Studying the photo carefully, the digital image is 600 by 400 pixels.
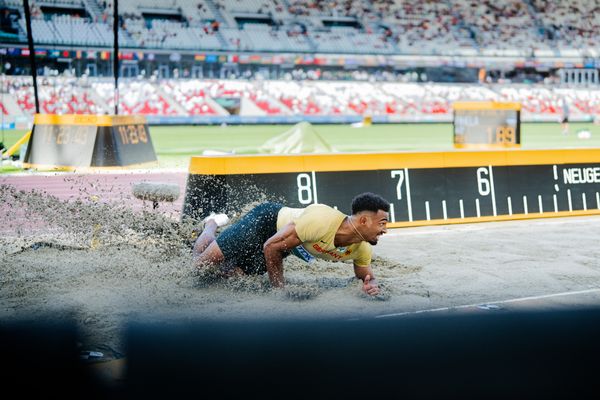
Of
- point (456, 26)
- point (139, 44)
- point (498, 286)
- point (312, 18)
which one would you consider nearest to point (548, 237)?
point (498, 286)

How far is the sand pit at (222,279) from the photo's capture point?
21.3 ft

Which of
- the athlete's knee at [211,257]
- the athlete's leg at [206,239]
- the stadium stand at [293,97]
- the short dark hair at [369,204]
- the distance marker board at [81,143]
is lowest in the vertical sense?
the athlete's knee at [211,257]

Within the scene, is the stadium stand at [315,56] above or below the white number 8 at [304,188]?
above

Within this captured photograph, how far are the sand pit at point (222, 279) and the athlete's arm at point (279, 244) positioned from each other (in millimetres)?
293

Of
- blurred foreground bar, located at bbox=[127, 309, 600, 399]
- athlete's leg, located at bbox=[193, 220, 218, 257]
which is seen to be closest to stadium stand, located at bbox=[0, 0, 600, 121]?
athlete's leg, located at bbox=[193, 220, 218, 257]

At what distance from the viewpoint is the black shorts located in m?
7.20

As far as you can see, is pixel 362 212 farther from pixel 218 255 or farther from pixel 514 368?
pixel 514 368

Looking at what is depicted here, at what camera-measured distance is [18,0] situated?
1903 inches

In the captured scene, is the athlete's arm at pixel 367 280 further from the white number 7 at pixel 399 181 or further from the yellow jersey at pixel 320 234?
the white number 7 at pixel 399 181

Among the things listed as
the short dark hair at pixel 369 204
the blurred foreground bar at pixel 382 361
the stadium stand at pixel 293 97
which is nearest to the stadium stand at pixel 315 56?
the stadium stand at pixel 293 97

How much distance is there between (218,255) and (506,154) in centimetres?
620

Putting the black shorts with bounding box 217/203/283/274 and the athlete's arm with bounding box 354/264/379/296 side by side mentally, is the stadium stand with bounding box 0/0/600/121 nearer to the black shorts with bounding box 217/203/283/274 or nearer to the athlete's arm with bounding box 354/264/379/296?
the black shorts with bounding box 217/203/283/274

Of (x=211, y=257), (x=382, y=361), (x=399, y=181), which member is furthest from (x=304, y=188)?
(x=382, y=361)

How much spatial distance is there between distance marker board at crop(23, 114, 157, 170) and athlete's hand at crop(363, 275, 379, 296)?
1277 cm
